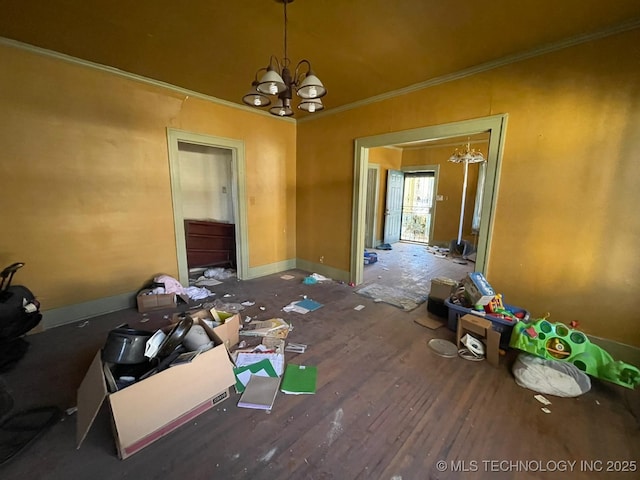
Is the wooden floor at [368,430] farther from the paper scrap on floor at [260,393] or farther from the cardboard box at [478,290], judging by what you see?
the cardboard box at [478,290]

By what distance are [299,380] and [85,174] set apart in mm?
3101

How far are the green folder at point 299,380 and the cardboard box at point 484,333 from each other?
140cm

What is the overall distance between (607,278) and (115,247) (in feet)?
16.3

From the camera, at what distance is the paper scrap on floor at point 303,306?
128 inches

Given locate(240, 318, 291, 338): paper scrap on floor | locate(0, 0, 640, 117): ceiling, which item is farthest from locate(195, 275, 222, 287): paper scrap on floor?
locate(0, 0, 640, 117): ceiling

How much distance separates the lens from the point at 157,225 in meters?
3.42

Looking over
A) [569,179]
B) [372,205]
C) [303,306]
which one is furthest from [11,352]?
[372,205]

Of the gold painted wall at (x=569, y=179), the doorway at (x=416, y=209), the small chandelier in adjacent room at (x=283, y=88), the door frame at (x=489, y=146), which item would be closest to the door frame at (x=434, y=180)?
the doorway at (x=416, y=209)

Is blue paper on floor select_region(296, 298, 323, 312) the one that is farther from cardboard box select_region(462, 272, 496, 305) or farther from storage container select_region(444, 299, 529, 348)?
cardboard box select_region(462, 272, 496, 305)

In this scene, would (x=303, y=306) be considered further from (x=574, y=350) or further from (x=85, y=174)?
(x=85, y=174)

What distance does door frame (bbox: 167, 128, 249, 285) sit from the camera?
136 inches

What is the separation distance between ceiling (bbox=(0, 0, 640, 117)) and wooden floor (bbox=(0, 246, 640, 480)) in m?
2.73

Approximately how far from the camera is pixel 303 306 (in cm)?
337

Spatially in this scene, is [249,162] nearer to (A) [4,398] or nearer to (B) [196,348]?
(B) [196,348]
